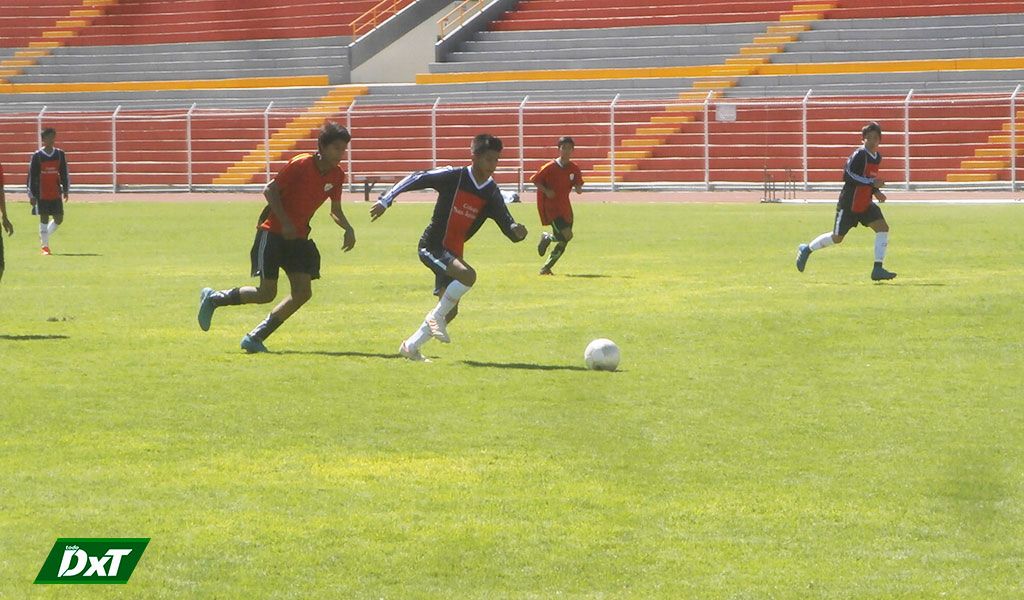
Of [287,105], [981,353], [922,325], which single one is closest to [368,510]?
[981,353]

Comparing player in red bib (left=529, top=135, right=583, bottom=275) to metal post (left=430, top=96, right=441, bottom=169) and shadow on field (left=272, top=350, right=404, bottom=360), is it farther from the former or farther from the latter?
metal post (left=430, top=96, right=441, bottom=169)

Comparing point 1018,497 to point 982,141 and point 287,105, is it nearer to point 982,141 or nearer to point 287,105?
point 982,141

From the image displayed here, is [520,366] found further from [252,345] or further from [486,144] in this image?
[252,345]

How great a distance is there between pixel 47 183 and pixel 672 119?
20324 millimetres

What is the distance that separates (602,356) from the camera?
1238 centimetres

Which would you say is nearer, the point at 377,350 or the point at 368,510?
the point at 368,510

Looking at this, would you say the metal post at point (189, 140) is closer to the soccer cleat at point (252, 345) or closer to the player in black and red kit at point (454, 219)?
the soccer cleat at point (252, 345)

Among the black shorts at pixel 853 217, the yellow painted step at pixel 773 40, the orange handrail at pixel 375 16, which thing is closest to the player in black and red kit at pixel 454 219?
the black shorts at pixel 853 217

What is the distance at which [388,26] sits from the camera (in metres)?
50.8

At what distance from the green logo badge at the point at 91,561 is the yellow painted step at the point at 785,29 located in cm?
3949

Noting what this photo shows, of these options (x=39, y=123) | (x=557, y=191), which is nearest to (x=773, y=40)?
(x=39, y=123)

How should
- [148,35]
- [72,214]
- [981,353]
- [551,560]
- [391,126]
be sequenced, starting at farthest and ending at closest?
[148,35] → [391,126] → [72,214] → [981,353] → [551,560]

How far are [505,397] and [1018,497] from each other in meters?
3.94

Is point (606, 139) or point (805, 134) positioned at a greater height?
point (805, 134)
